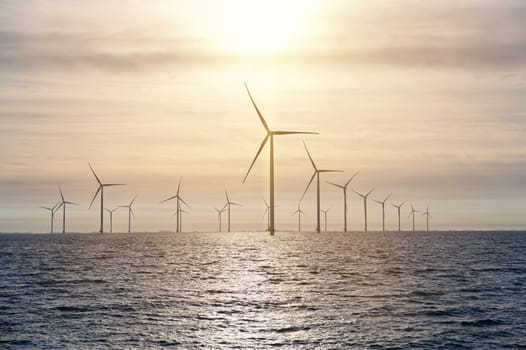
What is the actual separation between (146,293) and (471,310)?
31.7 m

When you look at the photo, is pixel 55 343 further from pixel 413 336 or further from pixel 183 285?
pixel 183 285

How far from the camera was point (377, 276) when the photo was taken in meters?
94.4

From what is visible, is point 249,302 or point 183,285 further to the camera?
point 183,285

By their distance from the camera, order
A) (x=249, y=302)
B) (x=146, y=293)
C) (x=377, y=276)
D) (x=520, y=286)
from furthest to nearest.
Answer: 1. (x=377, y=276)
2. (x=520, y=286)
3. (x=146, y=293)
4. (x=249, y=302)

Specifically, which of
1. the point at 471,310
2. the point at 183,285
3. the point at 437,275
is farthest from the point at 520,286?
the point at 183,285

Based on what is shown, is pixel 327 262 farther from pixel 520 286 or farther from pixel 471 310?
pixel 471 310

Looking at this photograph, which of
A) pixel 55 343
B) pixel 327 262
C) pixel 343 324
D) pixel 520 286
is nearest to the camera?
pixel 55 343

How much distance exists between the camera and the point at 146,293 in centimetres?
7612

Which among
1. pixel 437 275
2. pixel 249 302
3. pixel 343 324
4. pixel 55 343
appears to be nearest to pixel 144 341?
pixel 55 343

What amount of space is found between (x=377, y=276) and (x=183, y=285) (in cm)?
2458

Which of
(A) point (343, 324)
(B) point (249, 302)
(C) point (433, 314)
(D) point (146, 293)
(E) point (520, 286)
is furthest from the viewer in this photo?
(E) point (520, 286)

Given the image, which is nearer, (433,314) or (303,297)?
(433,314)

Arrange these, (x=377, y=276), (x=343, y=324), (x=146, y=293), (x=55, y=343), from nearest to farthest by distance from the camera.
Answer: (x=55, y=343)
(x=343, y=324)
(x=146, y=293)
(x=377, y=276)

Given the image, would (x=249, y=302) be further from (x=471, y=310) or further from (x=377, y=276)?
(x=377, y=276)
